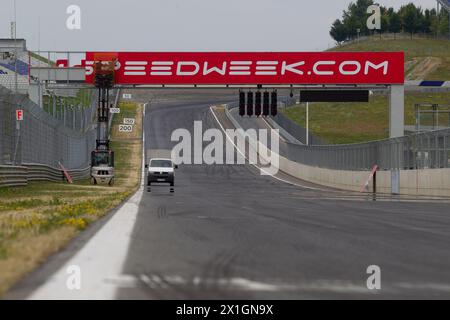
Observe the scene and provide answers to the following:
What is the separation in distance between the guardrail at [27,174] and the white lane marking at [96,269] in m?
17.7

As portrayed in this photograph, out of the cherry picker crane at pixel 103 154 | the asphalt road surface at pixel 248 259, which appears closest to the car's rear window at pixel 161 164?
the cherry picker crane at pixel 103 154

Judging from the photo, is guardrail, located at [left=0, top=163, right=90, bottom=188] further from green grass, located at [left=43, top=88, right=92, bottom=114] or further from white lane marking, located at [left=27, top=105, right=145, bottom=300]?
white lane marking, located at [left=27, top=105, right=145, bottom=300]

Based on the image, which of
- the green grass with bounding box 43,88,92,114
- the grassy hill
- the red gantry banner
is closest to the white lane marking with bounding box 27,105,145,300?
the red gantry banner

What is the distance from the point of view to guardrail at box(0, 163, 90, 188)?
2888cm

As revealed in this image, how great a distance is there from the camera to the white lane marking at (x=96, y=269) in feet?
19.5

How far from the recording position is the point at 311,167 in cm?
6103

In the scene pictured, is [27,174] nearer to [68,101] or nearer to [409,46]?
[68,101]

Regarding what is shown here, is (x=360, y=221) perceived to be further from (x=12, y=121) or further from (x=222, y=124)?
(x=222, y=124)

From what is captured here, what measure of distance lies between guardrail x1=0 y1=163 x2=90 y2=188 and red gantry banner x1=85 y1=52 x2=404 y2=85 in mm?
6650

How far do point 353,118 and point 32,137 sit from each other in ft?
235

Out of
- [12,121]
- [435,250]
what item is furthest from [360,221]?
[12,121]

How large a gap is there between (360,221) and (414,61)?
118 m

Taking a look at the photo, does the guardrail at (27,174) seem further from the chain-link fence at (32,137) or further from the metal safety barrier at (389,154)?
the metal safety barrier at (389,154)

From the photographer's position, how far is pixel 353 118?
4035 inches
